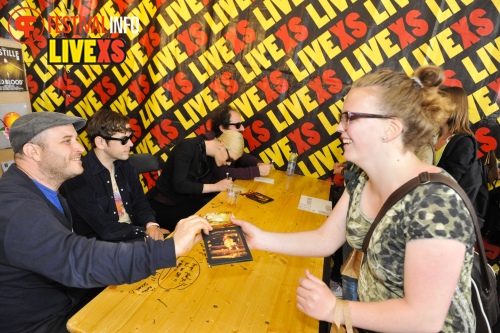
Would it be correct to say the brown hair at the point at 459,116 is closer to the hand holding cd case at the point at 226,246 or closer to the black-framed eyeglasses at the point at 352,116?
the black-framed eyeglasses at the point at 352,116

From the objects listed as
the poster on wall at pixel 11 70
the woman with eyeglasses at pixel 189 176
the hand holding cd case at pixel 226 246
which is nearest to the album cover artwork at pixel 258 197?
the woman with eyeglasses at pixel 189 176

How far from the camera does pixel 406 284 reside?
978 mm

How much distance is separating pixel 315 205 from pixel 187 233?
159 cm

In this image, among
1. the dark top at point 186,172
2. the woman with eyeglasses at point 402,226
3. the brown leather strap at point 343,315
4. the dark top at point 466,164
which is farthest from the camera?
the dark top at point 186,172

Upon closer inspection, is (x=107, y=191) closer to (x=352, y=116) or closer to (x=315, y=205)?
(x=315, y=205)

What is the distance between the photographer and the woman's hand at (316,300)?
42.1 inches

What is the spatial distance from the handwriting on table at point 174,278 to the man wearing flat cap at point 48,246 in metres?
0.18

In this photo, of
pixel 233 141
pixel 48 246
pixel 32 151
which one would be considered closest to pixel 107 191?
pixel 32 151

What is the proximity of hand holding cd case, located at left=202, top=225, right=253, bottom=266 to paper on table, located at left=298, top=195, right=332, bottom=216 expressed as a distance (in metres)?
1.12

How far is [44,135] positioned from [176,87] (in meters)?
2.76

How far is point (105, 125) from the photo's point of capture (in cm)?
236

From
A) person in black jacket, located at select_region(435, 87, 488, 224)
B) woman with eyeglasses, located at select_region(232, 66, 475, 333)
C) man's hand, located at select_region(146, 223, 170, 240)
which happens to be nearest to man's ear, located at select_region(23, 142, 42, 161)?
man's hand, located at select_region(146, 223, 170, 240)

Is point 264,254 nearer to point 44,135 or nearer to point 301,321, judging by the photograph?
point 301,321

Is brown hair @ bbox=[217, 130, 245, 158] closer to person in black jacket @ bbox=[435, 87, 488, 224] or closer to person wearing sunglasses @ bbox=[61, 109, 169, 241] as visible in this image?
person wearing sunglasses @ bbox=[61, 109, 169, 241]
